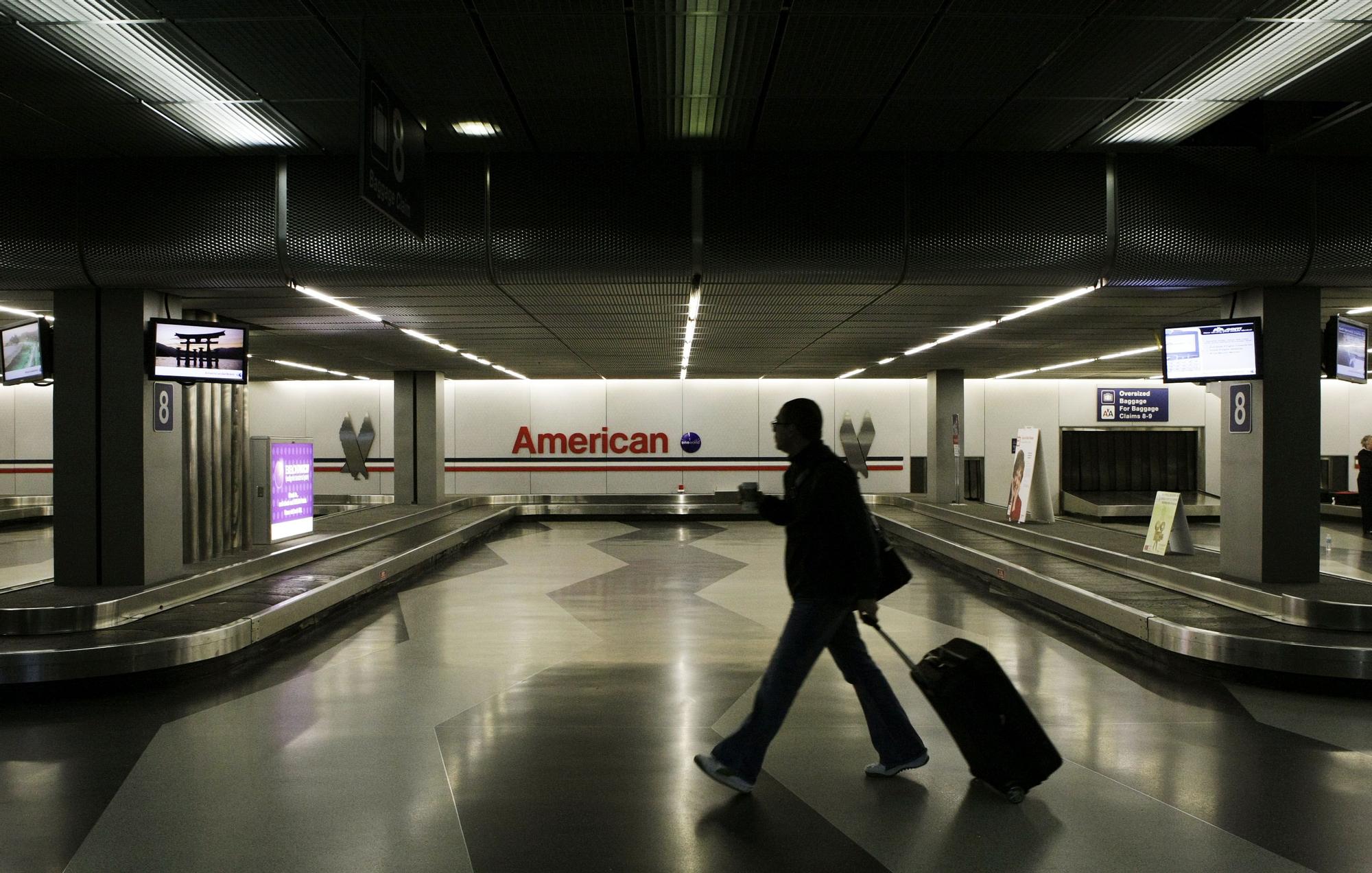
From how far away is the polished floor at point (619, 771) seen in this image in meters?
3.64

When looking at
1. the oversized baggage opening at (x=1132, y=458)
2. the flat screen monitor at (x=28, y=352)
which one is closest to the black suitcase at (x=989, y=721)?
the flat screen monitor at (x=28, y=352)

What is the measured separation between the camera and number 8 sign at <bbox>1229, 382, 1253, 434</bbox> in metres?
7.81

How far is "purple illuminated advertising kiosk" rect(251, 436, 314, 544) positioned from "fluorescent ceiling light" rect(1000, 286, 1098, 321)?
9.01 metres

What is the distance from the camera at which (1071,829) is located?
151 inches

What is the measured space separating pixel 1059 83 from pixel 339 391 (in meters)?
20.2

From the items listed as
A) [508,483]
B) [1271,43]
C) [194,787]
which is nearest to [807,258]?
[1271,43]

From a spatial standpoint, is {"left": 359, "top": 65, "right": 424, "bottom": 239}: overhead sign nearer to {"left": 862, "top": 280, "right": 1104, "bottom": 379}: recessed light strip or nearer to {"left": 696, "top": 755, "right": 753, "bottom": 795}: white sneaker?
{"left": 696, "top": 755, "right": 753, "bottom": 795}: white sneaker

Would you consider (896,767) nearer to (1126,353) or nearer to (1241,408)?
(1241,408)

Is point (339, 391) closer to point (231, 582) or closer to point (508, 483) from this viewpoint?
point (508, 483)

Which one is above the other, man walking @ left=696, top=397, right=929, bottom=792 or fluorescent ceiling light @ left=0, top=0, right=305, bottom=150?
fluorescent ceiling light @ left=0, top=0, right=305, bottom=150

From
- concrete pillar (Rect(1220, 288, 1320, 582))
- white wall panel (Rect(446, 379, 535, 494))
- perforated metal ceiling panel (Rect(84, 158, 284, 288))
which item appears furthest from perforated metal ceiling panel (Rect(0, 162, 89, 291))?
white wall panel (Rect(446, 379, 535, 494))

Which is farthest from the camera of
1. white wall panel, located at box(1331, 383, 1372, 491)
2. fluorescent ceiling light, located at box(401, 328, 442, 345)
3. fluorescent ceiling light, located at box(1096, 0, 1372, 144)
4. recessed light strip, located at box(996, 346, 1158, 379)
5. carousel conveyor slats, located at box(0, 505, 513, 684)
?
white wall panel, located at box(1331, 383, 1372, 491)

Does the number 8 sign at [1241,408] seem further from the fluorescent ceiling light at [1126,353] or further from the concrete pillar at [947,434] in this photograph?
the concrete pillar at [947,434]

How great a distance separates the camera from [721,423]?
22.0m
